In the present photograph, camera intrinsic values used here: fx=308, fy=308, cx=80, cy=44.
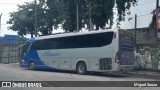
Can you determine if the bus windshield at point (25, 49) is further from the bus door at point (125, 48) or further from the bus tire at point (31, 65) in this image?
the bus door at point (125, 48)

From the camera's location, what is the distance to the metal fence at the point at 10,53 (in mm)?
39625

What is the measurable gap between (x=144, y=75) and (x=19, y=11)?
24.3m

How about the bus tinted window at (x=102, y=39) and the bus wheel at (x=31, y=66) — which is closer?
the bus tinted window at (x=102, y=39)

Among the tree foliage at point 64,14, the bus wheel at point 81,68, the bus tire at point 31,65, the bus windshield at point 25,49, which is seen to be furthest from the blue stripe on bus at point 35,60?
the tree foliage at point 64,14

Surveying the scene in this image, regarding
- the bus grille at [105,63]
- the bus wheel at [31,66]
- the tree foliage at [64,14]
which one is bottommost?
the bus wheel at [31,66]

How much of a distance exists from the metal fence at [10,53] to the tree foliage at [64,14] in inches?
86.1

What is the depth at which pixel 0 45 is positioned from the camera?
41.6 meters

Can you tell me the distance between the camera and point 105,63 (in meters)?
20.5

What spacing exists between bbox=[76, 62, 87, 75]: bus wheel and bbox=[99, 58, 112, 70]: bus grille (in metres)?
1.56

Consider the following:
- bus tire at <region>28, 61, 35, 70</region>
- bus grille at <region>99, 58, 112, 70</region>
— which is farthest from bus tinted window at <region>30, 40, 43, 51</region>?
bus grille at <region>99, 58, 112, 70</region>

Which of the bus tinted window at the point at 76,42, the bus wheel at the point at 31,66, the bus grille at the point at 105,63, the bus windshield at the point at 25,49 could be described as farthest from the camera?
the bus windshield at the point at 25,49

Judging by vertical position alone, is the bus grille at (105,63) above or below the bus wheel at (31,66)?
above

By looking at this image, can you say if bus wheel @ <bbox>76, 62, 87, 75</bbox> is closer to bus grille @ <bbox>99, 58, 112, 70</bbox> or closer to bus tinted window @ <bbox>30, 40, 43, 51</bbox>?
bus grille @ <bbox>99, 58, 112, 70</bbox>

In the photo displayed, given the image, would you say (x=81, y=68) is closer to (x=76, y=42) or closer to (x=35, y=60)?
(x=76, y=42)
